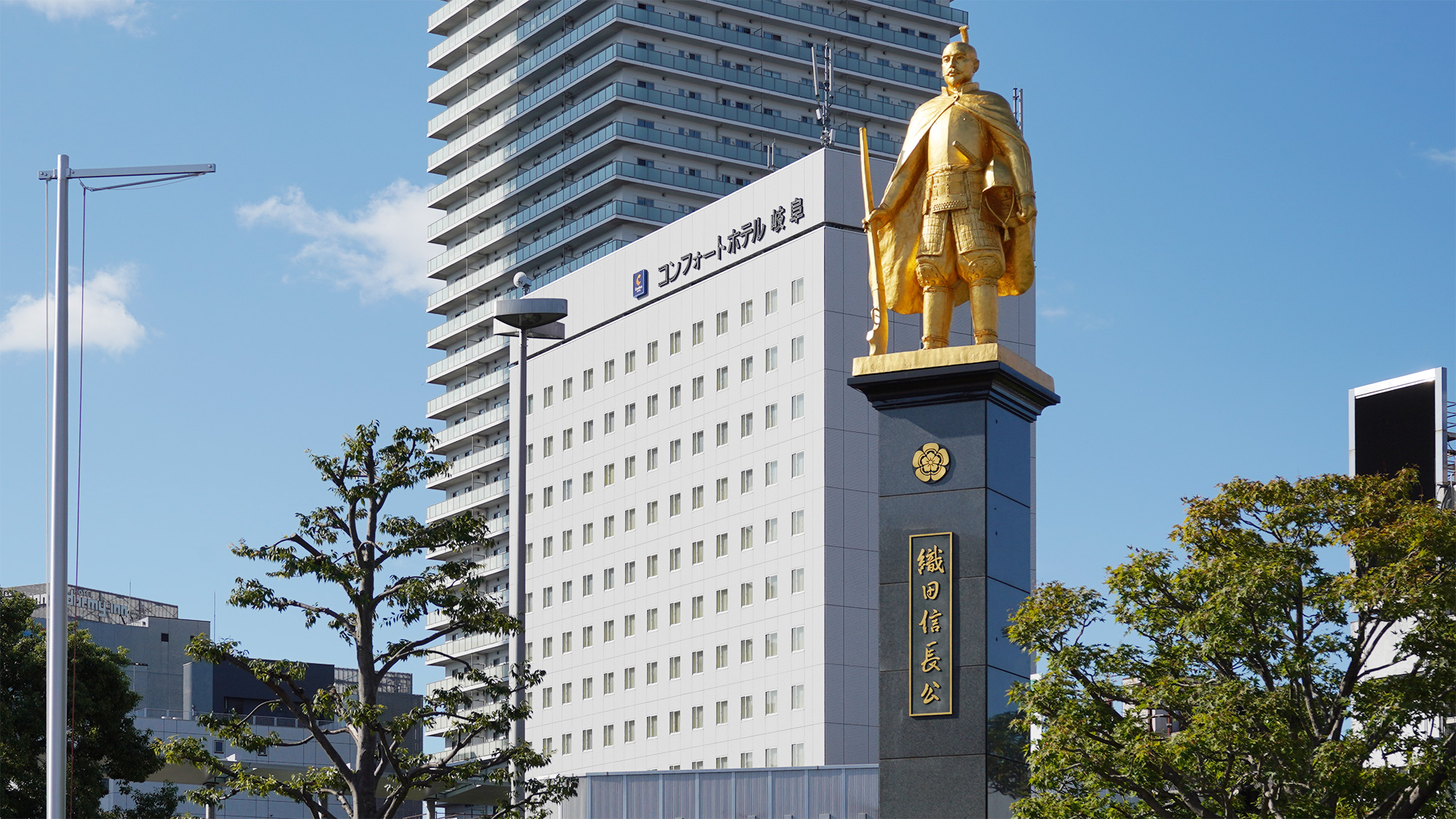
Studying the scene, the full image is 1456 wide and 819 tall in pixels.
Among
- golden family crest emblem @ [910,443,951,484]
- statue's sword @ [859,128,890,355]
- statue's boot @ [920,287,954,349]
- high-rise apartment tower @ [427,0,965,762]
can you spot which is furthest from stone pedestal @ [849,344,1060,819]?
high-rise apartment tower @ [427,0,965,762]

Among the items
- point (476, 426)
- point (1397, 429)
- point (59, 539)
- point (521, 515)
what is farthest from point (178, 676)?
point (59, 539)

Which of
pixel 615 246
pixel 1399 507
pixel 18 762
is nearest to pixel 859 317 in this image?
pixel 615 246

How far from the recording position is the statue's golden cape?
94.6ft

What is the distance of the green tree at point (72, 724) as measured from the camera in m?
47.0

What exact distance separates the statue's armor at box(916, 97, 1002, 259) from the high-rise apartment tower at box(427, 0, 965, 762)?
334 ft

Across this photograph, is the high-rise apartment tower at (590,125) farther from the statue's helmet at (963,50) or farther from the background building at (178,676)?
the statue's helmet at (963,50)

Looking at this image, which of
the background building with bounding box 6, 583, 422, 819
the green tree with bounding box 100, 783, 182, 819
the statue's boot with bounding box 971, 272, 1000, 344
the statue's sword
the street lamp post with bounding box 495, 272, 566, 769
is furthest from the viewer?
the background building with bounding box 6, 583, 422, 819

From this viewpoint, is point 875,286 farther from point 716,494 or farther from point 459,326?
point 459,326

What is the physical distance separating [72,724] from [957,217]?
26.0 metres

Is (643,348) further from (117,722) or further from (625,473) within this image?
(117,722)

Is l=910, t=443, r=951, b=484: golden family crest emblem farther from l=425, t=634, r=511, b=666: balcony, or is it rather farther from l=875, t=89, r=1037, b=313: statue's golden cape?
l=425, t=634, r=511, b=666: balcony

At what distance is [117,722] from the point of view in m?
50.3

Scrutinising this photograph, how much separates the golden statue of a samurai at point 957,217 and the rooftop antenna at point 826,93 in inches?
3155

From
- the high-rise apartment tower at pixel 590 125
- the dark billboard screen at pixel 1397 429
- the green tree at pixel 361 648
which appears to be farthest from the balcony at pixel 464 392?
the green tree at pixel 361 648
